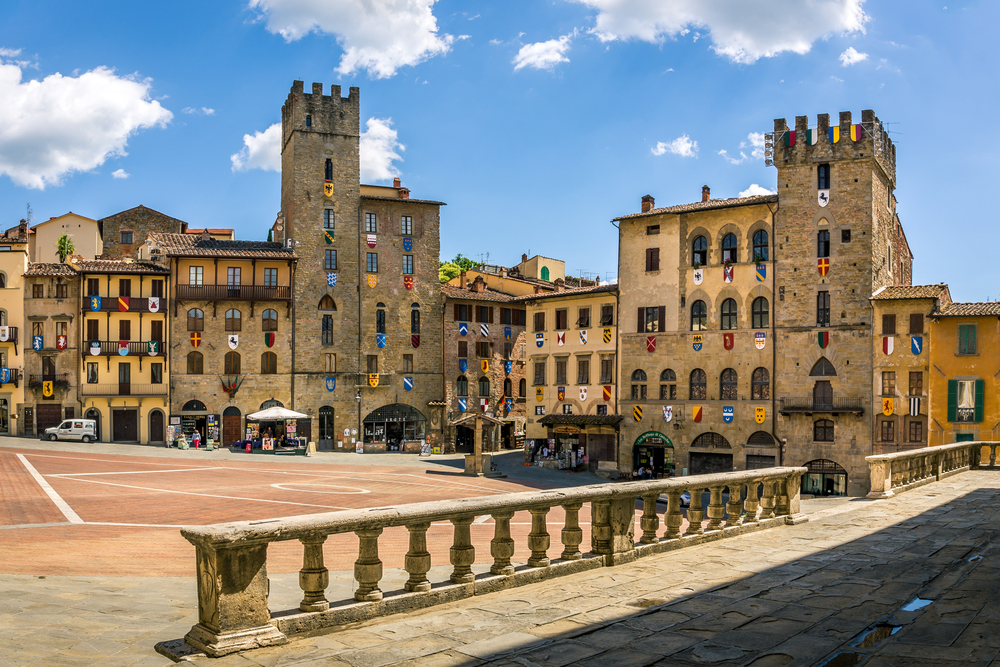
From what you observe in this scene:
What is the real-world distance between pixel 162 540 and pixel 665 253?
42.9m

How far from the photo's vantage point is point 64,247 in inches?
2859

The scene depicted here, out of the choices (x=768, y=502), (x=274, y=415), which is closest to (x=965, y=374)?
(x=768, y=502)

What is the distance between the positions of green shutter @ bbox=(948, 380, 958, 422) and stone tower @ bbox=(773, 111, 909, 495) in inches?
160

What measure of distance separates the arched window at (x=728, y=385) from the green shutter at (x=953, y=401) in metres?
11.7

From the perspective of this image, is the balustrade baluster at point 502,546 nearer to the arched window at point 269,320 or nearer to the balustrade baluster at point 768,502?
the balustrade baluster at point 768,502

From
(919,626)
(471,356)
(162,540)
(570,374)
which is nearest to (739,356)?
(570,374)

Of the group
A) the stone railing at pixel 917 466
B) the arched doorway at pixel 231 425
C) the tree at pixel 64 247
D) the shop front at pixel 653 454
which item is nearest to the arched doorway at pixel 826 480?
the shop front at pixel 653 454

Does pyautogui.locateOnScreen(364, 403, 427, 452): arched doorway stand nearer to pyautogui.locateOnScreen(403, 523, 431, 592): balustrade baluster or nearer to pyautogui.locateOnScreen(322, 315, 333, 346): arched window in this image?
pyautogui.locateOnScreen(322, 315, 333, 346): arched window

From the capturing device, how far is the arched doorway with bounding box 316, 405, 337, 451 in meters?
62.9

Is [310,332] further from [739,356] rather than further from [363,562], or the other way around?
[363,562]

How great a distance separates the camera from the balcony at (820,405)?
48.7 metres

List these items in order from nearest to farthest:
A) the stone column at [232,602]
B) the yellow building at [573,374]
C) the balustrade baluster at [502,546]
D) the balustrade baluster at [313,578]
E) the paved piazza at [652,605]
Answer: the stone column at [232,602] → the paved piazza at [652,605] → the balustrade baluster at [313,578] → the balustrade baluster at [502,546] → the yellow building at [573,374]

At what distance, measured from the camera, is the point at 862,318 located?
162 feet

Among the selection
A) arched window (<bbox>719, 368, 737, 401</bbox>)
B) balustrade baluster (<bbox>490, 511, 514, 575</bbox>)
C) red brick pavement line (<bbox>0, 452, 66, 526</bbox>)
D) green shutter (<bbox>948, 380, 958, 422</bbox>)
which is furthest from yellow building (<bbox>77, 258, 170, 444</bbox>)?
balustrade baluster (<bbox>490, 511, 514, 575</bbox>)
